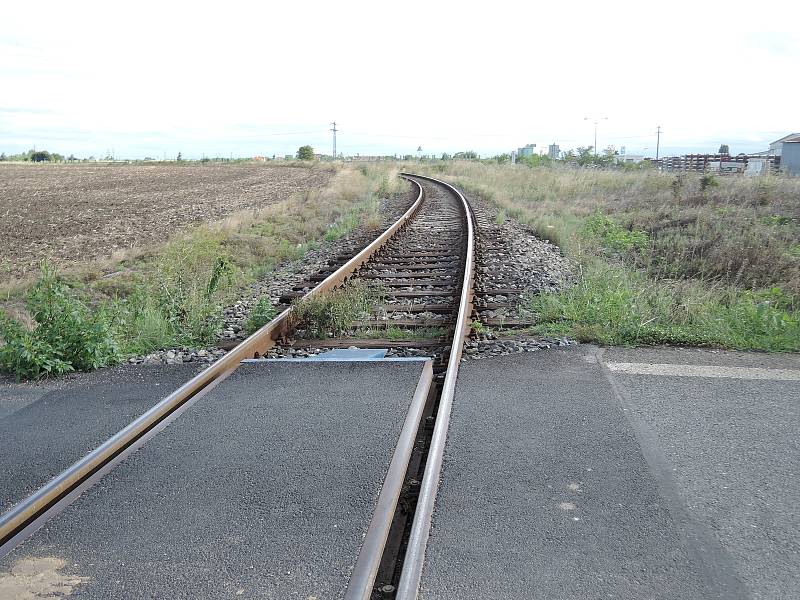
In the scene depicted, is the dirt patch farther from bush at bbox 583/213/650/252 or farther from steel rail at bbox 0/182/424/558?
bush at bbox 583/213/650/252

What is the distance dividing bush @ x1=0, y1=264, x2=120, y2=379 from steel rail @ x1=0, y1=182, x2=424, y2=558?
121 centimetres

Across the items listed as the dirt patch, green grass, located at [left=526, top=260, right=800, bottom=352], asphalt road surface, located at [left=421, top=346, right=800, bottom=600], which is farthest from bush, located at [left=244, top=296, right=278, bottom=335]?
the dirt patch

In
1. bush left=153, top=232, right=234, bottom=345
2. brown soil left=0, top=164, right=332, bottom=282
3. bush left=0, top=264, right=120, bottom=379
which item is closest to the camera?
bush left=0, top=264, right=120, bottom=379

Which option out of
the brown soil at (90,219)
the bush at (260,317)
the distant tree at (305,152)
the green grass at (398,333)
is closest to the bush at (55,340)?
the bush at (260,317)

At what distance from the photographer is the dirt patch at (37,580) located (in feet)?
9.71

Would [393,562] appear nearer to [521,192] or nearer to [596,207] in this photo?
[596,207]

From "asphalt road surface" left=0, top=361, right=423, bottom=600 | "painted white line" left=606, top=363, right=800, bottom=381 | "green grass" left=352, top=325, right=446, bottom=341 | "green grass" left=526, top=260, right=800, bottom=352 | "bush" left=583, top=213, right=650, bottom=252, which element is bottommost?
"asphalt road surface" left=0, top=361, right=423, bottom=600

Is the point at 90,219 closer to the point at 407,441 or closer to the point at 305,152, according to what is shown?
the point at 407,441

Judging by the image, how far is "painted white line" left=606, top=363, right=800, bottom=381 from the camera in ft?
19.3

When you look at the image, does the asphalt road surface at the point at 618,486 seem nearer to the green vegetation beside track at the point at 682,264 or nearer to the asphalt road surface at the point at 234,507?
the asphalt road surface at the point at 234,507

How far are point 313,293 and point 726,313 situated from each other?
4.45 metres

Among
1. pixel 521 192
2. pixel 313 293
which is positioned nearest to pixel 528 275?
pixel 313 293

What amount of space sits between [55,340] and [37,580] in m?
3.79

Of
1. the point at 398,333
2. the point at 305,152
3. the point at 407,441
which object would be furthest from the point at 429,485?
the point at 305,152
